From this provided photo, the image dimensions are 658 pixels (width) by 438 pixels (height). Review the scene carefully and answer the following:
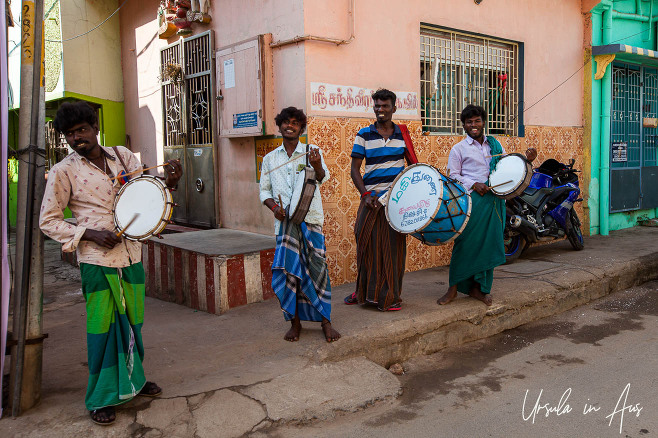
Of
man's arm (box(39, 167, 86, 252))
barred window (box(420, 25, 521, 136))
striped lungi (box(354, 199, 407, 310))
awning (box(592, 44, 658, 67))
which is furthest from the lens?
awning (box(592, 44, 658, 67))

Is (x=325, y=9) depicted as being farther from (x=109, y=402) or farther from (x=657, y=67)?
(x=657, y=67)

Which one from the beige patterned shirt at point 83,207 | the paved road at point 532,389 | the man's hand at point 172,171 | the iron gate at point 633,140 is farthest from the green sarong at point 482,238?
the iron gate at point 633,140

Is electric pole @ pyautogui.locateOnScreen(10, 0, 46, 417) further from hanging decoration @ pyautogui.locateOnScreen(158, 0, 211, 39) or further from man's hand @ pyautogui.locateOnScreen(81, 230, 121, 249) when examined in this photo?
hanging decoration @ pyautogui.locateOnScreen(158, 0, 211, 39)

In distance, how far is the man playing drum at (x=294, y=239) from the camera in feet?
12.9

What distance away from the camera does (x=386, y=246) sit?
4.57 meters

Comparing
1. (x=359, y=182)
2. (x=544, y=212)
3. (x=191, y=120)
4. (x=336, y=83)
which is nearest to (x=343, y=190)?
(x=336, y=83)

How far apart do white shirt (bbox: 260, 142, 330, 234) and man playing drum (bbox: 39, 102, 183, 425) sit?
0.99 meters

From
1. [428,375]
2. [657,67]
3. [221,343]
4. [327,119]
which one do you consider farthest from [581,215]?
[221,343]

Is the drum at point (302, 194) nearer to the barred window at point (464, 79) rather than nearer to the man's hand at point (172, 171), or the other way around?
the man's hand at point (172, 171)

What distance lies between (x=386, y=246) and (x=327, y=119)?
1548 mm

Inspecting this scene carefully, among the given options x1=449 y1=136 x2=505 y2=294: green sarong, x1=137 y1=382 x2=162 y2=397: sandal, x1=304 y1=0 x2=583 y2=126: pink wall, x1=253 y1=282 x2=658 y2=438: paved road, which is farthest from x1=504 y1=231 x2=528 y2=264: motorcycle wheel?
x1=137 y1=382 x2=162 y2=397: sandal

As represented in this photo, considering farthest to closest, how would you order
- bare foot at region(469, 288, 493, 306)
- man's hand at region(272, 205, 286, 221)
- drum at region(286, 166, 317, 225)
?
bare foot at region(469, 288, 493, 306)
man's hand at region(272, 205, 286, 221)
drum at region(286, 166, 317, 225)

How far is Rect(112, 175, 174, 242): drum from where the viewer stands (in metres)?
3.01

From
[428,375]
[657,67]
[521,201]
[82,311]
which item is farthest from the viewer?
[657,67]
